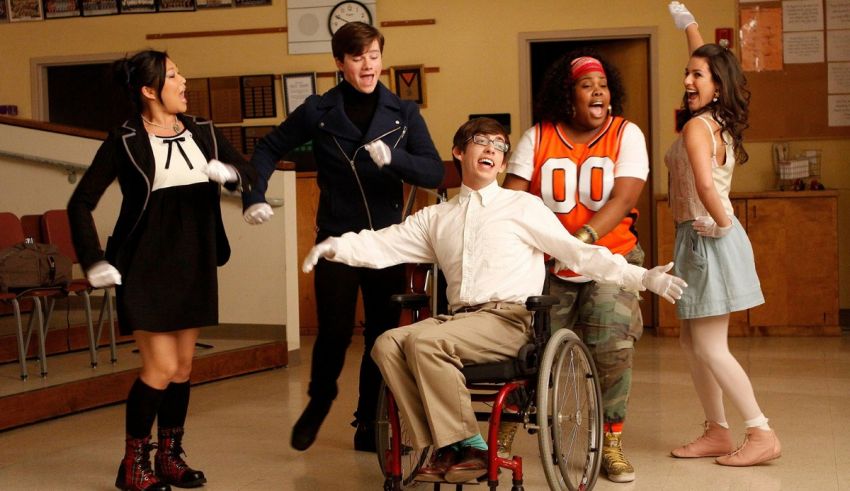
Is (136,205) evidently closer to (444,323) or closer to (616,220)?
(444,323)

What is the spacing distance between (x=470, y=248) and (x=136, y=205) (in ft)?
3.31

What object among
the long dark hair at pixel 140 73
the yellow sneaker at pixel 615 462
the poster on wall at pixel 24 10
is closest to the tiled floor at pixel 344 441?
the yellow sneaker at pixel 615 462

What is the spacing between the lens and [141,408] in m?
3.24

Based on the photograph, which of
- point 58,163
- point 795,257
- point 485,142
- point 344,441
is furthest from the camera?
point 795,257

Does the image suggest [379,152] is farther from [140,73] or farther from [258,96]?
[258,96]

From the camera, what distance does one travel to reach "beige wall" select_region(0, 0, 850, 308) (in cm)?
718

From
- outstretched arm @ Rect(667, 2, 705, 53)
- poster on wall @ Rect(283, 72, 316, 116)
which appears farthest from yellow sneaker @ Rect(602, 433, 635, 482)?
poster on wall @ Rect(283, 72, 316, 116)

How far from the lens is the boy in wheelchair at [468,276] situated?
277 centimetres

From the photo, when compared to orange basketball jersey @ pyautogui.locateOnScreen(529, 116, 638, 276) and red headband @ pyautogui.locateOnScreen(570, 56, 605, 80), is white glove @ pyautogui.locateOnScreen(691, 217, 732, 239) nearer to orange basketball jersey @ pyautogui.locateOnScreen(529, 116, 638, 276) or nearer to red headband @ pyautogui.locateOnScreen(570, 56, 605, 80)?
orange basketball jersey @ pyautogui.locateOnScreen(529, 116, 638, 276)

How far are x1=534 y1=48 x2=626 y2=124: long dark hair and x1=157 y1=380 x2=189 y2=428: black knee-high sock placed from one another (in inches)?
57.1

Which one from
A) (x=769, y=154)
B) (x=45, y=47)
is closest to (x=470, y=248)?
(x=769, y=154)

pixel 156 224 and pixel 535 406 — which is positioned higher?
pixel 156 224

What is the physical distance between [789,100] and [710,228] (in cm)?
408

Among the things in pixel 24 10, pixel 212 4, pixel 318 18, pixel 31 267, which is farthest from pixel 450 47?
pixel 31 267
